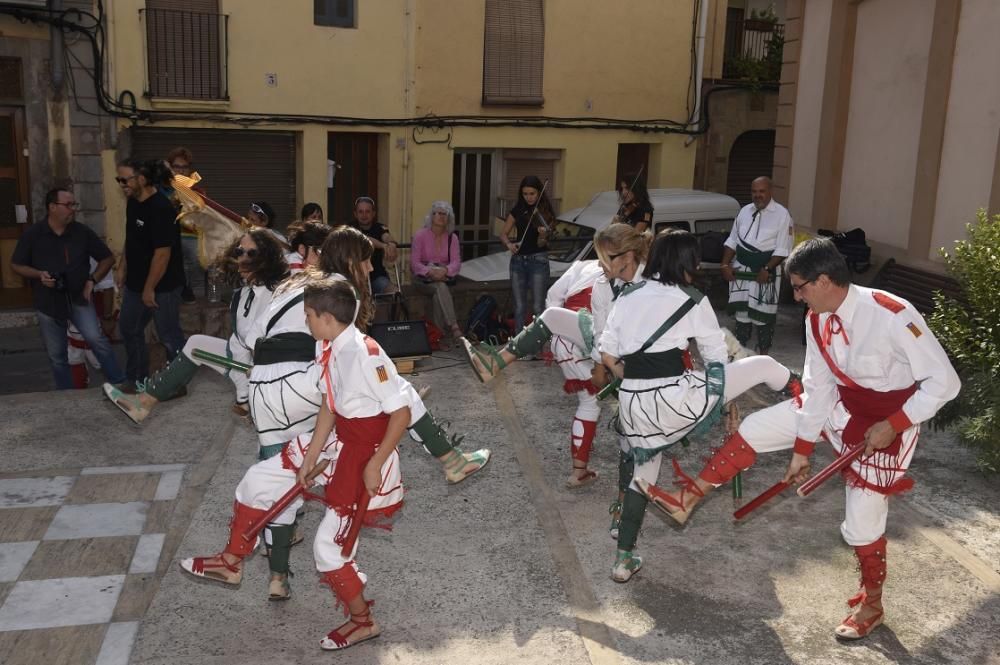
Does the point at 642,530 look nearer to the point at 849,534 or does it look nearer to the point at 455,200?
the point at 849,534

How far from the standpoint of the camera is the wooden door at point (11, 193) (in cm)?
1515

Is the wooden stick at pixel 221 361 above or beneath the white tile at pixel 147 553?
above

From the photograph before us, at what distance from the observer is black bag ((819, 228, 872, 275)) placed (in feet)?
38.4

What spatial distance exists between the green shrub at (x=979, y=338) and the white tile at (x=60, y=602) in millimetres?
5296

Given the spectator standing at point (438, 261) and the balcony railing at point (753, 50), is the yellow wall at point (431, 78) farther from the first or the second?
the spectator standing at point (438, 261)

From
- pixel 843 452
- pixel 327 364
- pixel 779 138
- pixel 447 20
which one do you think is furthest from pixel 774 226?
pixel 447 20

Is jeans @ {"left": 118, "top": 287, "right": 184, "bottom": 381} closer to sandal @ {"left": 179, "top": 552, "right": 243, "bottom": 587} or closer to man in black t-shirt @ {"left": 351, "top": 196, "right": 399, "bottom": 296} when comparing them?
man in black t-shirt @ {"left": 351, "top": 196, "right": 399, "bottom": 296}

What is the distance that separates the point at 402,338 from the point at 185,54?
846 cm

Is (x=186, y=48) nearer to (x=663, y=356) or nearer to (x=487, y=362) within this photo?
(x=487, y=362)

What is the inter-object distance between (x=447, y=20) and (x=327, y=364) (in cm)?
1422

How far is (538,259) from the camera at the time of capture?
11.1 m

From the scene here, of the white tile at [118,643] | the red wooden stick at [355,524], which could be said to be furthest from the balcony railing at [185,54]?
the red wooden stick at [355,524]

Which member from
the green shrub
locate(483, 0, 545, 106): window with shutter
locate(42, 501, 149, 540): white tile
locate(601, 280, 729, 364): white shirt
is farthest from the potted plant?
locate(42, 501, 149, 540): white tile

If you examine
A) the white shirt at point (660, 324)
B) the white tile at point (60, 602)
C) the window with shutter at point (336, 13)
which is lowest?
the white tile at point (60, 602)
